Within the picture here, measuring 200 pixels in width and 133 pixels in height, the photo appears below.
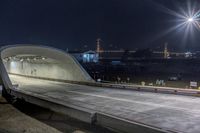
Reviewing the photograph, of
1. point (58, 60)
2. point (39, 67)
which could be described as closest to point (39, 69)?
point (39, 67)

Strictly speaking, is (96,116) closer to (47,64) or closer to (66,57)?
(66,57)

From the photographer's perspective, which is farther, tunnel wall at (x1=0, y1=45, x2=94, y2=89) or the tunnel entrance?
the tunnel entrance

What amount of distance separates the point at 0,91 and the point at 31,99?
10454 mm

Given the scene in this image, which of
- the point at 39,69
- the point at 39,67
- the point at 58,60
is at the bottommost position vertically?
the point at 39,69

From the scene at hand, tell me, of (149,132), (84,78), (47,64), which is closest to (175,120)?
(149,132)

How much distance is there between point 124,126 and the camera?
1003 cm

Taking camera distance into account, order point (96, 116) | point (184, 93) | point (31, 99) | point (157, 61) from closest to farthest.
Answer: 1. point (96, 116)
2. point (31, 99)
3. point (184, 93)
4. point (157, 61)

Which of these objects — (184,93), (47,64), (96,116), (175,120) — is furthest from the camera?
(47,64)

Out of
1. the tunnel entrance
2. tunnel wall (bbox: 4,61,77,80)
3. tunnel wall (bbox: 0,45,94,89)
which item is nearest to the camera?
tunnel wall (bbox: 0,45,94,89)

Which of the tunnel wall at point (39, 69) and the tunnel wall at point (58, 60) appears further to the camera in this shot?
the tunnel wall at point (39, 69)

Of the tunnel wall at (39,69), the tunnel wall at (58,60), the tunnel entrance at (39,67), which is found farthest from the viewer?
the tunnel entrance at (39,67)

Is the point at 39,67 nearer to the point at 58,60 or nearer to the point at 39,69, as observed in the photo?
the point at 39,69

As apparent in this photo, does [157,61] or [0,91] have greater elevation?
[157,61]

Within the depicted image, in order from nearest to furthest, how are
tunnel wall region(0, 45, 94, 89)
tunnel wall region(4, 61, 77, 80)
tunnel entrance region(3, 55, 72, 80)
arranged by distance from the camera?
tunnel wall region(0, 45, 94, 89) → tunnel wall region(4, 61, 77, 80) → tunnel entrance region(3, 55, 72, 80)
